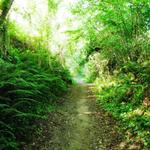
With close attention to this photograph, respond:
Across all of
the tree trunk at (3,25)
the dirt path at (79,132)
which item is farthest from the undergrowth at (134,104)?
the tree trunk at (3,25)

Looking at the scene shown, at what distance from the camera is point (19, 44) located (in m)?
20.4

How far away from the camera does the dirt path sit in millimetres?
9184

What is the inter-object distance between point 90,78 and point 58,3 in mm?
16018

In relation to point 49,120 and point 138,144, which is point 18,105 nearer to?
point 49,120

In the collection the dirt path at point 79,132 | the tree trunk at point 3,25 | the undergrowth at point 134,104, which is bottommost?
the dirt path at point 79,132

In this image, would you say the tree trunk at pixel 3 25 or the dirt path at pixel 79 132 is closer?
the dirt path at pixel 79 132

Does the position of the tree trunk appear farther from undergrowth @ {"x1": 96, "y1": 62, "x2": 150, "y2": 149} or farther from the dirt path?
undergrowth @ {"x1": 96, "y1": 62, "x2": 150, "y2": 149}

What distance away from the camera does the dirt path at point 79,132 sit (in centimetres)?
918

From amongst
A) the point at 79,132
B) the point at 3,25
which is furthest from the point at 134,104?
the point at 3,25

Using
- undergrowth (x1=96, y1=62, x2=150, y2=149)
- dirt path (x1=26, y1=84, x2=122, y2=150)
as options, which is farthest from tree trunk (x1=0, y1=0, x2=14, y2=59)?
undergrowth (x1=96, y1=62, x2=150, y2=149)

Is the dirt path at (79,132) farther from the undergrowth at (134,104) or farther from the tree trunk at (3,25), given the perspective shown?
the tree trunk at (3,25)

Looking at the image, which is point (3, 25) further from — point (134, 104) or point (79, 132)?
point (134, 104)

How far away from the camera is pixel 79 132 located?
A: 1054 centimetres

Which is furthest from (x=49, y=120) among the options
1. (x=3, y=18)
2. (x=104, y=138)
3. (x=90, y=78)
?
(x=90, y=78)
